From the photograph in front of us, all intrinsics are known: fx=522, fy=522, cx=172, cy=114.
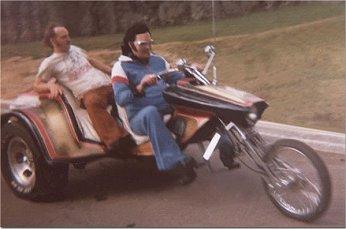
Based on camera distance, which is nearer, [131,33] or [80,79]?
[131,33]

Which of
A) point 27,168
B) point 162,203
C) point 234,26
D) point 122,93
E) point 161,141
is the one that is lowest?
point 162,203

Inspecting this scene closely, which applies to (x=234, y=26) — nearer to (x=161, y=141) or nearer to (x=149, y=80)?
(x=149, y=80)

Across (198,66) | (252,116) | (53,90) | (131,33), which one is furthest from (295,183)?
(53,90)

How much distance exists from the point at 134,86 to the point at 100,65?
404 mm

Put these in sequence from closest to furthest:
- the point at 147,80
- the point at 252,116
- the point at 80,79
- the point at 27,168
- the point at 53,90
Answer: the point at 252,116
the point at 147,80
the point at 53,90
the point at 80,79
the point at 27,168

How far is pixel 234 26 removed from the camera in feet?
11.5

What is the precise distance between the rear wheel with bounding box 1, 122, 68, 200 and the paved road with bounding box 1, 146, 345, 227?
88mm

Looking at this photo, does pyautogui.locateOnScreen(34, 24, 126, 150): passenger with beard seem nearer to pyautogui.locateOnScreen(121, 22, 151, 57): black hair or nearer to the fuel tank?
pyautogui.locateOnScreen(121, 22, 151, 57): black hair

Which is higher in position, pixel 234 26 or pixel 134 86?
pixel 234 26

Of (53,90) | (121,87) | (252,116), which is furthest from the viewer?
(53,90)

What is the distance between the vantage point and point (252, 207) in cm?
321

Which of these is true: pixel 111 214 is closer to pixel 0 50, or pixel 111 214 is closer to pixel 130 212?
pixel 130 212

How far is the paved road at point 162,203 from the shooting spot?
3.15 m

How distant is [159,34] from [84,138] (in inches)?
33.7
